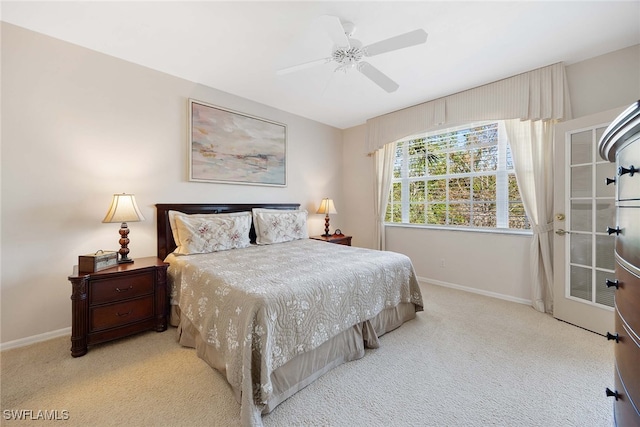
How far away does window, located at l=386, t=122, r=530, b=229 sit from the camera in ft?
10.7

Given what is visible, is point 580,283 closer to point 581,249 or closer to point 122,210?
point 581,249

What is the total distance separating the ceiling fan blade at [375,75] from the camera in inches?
86.3

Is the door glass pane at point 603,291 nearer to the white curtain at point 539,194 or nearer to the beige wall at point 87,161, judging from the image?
the white curtain at point 539,194

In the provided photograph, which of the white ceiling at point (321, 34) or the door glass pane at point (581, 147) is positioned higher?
the white ceiling at point (321, 34)

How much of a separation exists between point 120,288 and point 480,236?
13.1 ft

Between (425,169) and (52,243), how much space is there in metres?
4.47

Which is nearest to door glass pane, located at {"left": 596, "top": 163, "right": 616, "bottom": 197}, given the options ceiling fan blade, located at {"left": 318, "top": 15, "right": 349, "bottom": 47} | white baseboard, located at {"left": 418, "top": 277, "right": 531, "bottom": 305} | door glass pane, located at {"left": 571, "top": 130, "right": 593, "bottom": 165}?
door glass pane, located at {"left": 571, "top": 130, "right": 593, "bottom": 165}

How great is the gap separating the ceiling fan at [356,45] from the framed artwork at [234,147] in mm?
1400

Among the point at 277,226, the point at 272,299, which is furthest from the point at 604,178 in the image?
the point at 277,226

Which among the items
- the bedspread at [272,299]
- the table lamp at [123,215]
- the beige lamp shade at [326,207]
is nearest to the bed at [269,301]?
the bedspread at [272,299]

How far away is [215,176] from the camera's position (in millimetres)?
3230

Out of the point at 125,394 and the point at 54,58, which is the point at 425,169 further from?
the point at 54,58

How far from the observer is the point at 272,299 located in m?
1.50

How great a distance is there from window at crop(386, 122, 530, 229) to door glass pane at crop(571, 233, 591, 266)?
24.0 inches
